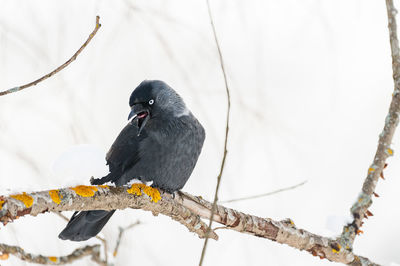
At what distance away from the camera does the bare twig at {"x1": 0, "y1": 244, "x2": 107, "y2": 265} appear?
2.69 metres

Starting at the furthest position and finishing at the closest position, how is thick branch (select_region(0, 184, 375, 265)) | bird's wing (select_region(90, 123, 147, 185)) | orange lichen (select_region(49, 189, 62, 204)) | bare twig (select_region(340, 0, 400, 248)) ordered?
bird's wing (select_region(90, 123, 147, 185))
bare twig (select_region(340, 0, 400, 248))
thick branch (select_region(0, 184, 375, 265))
orange lichen (select_region(49, 189, 62, 204))

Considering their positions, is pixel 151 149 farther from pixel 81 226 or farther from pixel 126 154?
pixel 81 226

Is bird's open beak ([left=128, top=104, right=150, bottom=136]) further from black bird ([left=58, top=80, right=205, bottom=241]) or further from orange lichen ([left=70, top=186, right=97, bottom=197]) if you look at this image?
orange lichen ([left=70, top=186, right=97, bottom=197])

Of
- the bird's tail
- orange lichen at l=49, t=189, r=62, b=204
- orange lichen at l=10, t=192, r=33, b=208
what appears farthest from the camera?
the bird's tail

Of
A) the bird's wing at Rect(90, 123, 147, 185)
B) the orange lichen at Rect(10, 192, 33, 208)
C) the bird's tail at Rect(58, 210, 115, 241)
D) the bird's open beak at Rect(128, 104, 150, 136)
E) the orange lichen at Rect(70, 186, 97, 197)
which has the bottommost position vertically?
the orange lichen at Rect(10, 192, 33, 208)

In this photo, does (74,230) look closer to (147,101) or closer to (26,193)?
(147,101)

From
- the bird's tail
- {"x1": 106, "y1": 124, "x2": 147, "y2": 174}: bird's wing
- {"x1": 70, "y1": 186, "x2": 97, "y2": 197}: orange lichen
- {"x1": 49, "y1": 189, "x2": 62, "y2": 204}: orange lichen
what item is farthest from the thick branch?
the bird's tail

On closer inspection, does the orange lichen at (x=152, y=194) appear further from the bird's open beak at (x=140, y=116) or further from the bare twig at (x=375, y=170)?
the bare twig at (x=375, y=170)

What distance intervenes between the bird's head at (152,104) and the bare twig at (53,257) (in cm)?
99

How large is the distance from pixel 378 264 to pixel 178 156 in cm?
162

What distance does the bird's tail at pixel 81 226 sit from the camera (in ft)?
11.9

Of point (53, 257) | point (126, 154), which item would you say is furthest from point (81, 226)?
point (126, 154)

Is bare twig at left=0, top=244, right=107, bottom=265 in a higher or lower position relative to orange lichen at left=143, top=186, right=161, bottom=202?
lower

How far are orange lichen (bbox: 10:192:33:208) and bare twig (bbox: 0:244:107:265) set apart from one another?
66 cm
